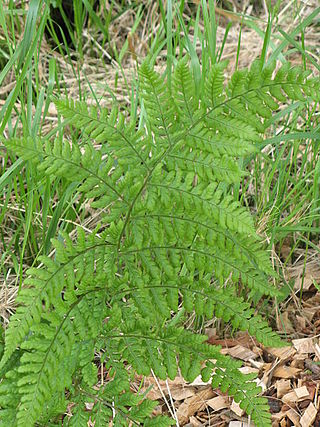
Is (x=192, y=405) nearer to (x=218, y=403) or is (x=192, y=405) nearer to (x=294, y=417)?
(x=218, y=403)

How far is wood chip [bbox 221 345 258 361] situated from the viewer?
2.26 metres

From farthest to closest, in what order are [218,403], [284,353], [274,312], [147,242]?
[274,312]
[284,353]
[218,403]
[147,242]

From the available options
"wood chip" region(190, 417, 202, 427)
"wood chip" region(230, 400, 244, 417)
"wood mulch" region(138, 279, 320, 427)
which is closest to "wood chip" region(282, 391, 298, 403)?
"wood mulch" region(138, 279, 320, 427)

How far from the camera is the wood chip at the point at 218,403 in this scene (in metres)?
2.10

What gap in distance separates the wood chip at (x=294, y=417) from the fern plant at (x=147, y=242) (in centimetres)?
36

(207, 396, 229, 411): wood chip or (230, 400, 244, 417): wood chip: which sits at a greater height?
(230, 400, 244, 417): wood chip

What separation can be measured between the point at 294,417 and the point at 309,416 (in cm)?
5

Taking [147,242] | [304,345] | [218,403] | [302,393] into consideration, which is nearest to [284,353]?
[304,345]

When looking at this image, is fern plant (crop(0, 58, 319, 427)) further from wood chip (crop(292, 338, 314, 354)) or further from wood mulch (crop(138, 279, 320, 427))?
wood chip (crop(292, 338, 314, 354))

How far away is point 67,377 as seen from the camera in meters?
1.56

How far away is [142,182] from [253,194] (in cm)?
119

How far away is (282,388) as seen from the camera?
6.95 feet

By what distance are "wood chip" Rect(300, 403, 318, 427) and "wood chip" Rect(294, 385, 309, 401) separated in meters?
0.04

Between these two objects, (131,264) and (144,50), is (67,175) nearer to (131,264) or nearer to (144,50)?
(131,264)
